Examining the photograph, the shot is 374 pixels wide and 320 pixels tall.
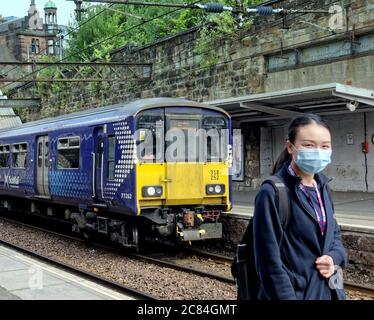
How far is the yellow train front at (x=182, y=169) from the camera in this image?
1106 cm

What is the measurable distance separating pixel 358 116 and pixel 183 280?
28.2ft

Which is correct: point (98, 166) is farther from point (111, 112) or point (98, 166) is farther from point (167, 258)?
point (167, 258)

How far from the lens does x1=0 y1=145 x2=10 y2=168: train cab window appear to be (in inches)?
729

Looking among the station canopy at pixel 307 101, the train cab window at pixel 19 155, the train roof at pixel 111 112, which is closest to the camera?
the train roof at pixel 111 112

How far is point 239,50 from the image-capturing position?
19781 mm

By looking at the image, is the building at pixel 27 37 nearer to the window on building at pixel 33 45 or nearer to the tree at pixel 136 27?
the window on building at pixel 33 45

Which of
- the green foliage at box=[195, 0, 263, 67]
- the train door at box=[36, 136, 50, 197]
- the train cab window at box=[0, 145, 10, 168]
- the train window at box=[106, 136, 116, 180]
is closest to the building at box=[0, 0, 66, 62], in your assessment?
the green foliage at box=[195, 0, 263, 67]

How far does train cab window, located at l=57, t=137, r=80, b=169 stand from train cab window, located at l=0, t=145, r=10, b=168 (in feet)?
16.3

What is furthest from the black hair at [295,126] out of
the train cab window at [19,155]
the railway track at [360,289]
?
the train cab window at [19,155]

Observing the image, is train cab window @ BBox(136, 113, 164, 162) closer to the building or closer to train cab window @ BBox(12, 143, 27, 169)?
train cab window @ BBox(12, 143, 27, 169)

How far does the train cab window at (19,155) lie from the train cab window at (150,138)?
22.1 feet

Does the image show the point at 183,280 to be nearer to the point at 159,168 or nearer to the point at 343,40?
the point at 159,168
